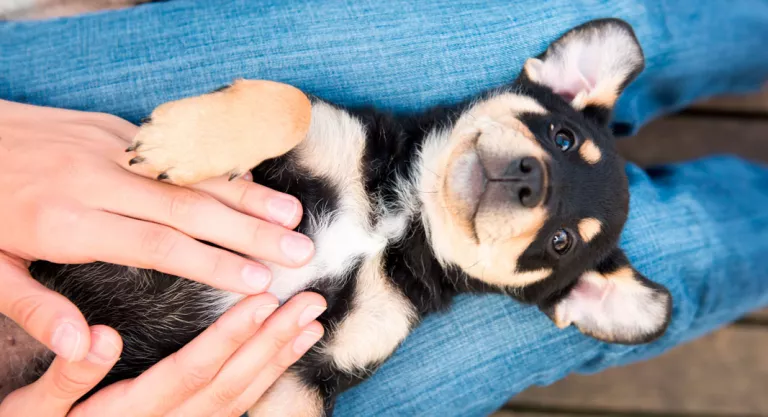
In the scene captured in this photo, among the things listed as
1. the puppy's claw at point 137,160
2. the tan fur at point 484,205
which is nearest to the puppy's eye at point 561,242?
the tan fur at point 484,205

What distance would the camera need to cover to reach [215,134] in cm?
174

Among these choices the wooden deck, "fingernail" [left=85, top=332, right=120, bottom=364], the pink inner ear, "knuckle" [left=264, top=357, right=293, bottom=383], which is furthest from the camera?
the wooden deck

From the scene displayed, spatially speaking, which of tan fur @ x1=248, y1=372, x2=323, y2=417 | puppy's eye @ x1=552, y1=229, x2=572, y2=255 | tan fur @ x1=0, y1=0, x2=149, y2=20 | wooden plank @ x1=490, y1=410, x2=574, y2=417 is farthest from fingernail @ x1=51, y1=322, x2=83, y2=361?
wooden plank @ x1=490, y1=410, x2=574, y2=417

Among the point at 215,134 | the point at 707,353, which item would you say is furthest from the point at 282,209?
the point at 707,353

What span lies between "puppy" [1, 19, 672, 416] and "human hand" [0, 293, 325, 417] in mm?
120

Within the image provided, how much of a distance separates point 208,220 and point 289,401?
2.64 ft

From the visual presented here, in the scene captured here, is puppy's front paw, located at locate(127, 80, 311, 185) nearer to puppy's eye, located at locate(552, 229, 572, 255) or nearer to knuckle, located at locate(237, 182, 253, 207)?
knuckle, located at locate(237, 182, 253, 207)

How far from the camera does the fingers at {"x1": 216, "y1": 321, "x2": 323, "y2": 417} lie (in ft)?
6.63

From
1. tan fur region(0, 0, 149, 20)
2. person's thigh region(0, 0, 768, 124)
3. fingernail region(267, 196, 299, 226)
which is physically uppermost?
tan fur region(0, 0, 149, 20)

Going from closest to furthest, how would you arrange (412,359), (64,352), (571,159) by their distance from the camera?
(64,352) → (571,159) → (412,359)

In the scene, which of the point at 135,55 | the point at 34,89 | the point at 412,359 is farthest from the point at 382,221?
the point at 34,89

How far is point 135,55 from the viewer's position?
89.2 inches

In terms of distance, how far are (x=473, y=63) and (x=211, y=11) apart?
1.19 meters

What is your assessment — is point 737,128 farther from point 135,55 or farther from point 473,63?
point 135,55
